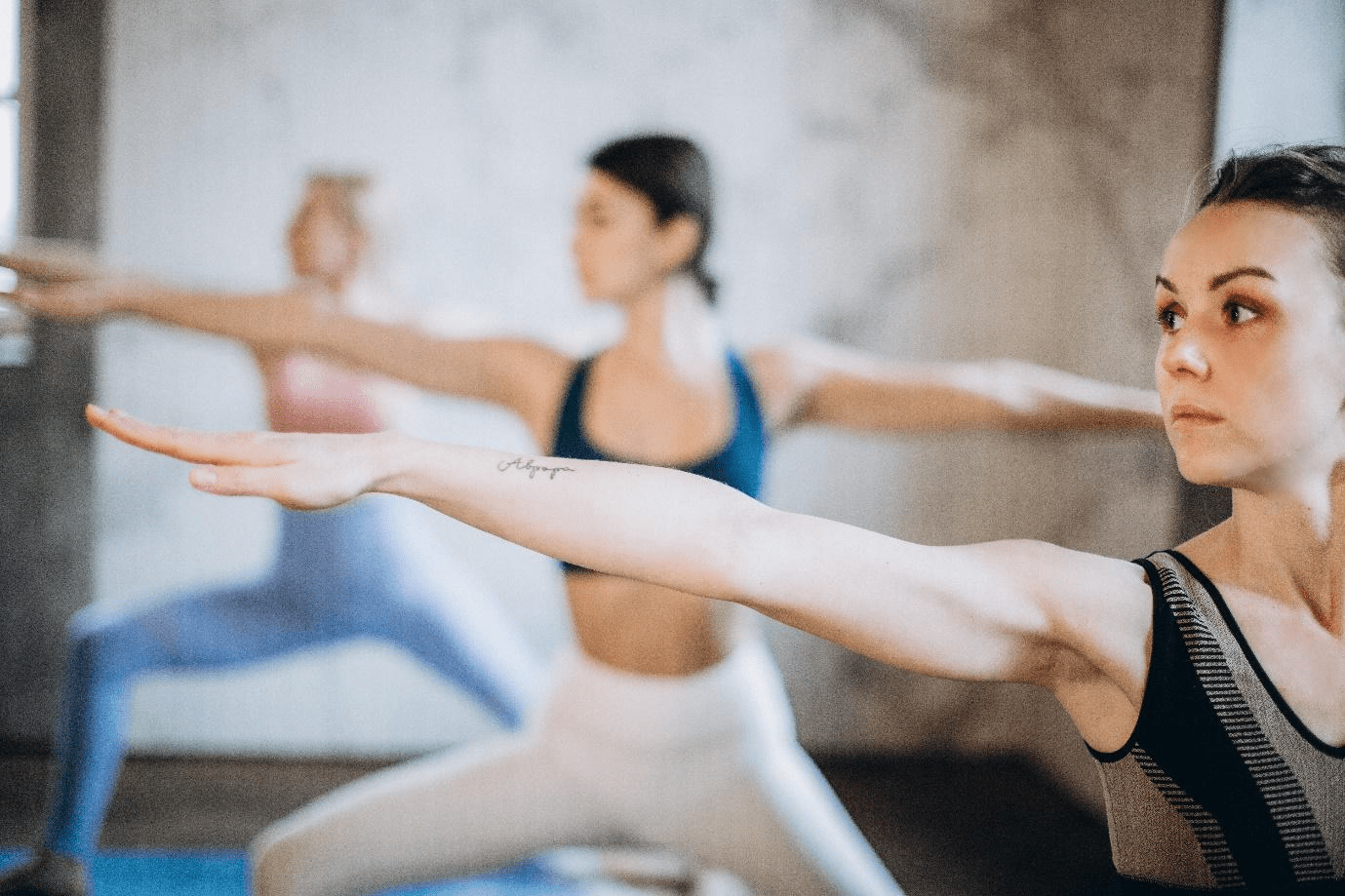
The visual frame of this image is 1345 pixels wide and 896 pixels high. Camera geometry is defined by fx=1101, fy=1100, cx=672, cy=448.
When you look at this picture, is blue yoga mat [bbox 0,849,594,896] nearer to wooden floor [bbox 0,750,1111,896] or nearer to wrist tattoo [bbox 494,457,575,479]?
wooden floor [bbox 0,750,1111,896]

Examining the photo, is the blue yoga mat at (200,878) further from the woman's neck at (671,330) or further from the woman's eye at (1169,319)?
the woman's eye at (1169,319)

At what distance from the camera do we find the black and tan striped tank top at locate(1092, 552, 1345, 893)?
20.8 inches

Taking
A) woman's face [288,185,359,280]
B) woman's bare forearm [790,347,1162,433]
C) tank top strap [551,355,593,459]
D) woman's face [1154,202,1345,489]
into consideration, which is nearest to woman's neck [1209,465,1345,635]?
woman's face [1154,202,1345,489]

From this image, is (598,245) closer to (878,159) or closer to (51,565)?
(878,159)

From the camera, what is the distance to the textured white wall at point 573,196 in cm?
199

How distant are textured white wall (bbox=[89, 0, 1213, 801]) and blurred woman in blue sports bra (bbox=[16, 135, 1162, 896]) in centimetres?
91

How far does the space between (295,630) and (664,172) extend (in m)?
0.88

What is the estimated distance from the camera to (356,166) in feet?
6.66

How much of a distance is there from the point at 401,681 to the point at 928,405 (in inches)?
53.6

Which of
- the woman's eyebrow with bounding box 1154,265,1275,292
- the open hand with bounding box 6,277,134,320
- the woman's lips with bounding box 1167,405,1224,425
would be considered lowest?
the open hand with bounding box 6,277,134,320

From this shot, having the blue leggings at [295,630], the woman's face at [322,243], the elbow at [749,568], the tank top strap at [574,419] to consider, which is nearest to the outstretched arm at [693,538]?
the elbow at [749,568]

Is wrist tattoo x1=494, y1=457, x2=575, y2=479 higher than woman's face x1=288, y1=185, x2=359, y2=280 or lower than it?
lower

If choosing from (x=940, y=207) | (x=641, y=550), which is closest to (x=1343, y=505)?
(x=641, y=550)

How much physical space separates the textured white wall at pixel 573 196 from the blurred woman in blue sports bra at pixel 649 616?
912mm
